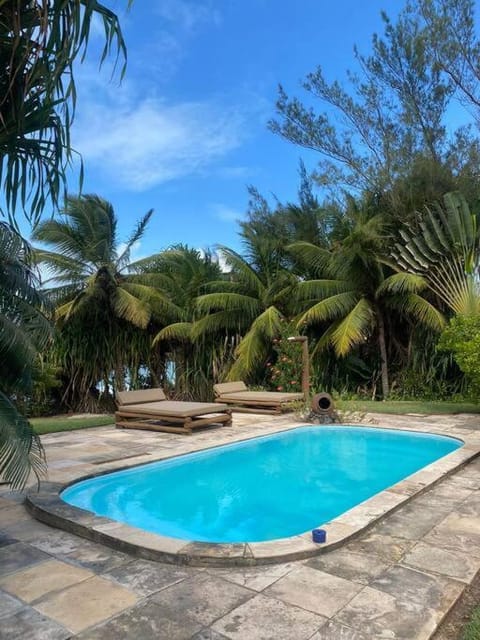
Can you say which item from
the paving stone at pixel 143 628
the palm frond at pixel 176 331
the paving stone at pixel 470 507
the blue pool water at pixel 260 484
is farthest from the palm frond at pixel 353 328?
the paving stone at pixel 143 628

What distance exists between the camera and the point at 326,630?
8.57 feet

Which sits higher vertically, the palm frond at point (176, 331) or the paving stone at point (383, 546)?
the palm frond at point (176, 331)

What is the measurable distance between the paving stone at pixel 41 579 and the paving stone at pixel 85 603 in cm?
9

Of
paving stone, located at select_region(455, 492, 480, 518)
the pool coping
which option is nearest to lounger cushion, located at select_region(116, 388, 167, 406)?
the pool coping

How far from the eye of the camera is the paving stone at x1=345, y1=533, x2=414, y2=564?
3631 millimetres

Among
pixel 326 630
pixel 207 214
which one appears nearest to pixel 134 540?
pixel 326 630

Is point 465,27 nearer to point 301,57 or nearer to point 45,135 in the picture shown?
point 301,57

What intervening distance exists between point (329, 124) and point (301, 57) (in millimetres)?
2090

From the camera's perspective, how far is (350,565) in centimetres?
346

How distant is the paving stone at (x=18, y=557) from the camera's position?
3425 millimetres

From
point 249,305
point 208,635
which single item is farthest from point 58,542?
point 249,305

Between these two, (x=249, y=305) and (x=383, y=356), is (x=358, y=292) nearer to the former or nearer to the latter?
(x=383, y=356)

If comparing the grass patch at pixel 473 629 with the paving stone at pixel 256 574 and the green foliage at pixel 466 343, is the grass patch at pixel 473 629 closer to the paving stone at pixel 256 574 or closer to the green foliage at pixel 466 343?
the paving stone at pixel 256 574

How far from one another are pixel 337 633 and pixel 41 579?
192 cm
